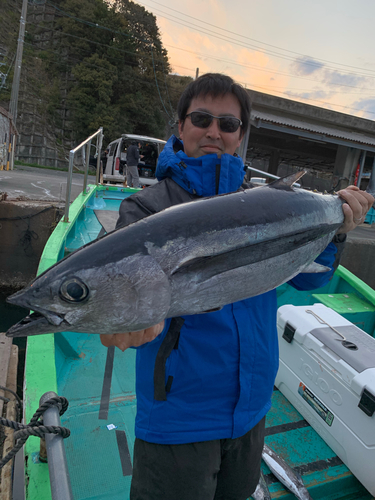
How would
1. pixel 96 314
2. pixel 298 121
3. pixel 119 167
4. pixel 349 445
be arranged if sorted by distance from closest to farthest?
1. pixel 96 314
2. pixel 349 445
3. pixel 298 121
4. pixel 119 167

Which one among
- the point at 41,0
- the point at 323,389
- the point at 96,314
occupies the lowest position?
the point at 323,389

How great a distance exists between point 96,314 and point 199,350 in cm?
53

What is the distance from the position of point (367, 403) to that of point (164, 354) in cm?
194

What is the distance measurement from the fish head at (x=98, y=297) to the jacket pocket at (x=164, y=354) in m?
0.26

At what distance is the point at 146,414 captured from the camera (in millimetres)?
1332

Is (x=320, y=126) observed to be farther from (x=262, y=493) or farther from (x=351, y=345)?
(x=262, y=493)

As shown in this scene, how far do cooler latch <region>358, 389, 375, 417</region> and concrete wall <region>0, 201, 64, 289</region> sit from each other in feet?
26.2

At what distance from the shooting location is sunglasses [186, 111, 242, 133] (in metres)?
1.59

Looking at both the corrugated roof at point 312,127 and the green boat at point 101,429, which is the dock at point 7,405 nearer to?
the green boat at point 101,429

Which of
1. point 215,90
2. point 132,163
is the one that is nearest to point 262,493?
point 215,90

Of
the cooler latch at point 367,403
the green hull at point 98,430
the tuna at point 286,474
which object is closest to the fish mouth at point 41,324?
the green hull at point 98,430

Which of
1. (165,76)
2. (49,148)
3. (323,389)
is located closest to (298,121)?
(323,389)

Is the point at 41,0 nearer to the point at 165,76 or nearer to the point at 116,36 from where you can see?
the point at 116,36

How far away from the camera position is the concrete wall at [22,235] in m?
8.34
